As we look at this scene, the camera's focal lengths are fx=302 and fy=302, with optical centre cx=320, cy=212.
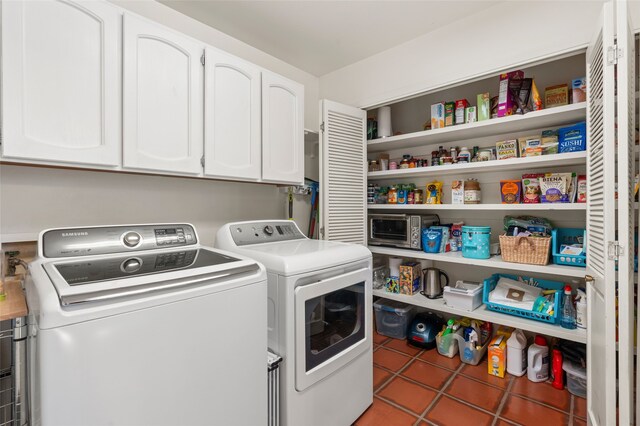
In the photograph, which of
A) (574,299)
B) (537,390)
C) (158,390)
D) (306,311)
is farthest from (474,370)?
(158,390)

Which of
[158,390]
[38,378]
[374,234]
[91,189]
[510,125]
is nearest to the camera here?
[38,378]

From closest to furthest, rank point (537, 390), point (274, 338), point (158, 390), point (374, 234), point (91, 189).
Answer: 1. point (158, 390)
2. point (274, 338)
3. point (91, 189)
4. point (537, 390)
5. point (374, 234)

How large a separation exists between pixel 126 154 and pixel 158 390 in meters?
1.11

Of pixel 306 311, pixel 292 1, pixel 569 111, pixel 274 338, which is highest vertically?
pixel 292 1

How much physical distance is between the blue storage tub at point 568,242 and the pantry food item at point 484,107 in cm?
95

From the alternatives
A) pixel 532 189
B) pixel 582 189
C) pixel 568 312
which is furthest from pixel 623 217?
pixel 568 312

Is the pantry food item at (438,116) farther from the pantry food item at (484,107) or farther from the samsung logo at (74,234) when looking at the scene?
the samsung logo at (74,234)

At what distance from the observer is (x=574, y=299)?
6.75 feet

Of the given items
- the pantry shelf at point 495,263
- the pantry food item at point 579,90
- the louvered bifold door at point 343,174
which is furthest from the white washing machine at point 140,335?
the pantry food item at point 579,90

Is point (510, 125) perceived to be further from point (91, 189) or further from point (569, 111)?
point (91, 189)

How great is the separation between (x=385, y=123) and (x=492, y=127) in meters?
0.95

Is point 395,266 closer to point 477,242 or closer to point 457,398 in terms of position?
point 477,242

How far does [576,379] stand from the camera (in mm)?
1920

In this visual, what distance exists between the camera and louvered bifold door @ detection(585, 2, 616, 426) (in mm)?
1272
